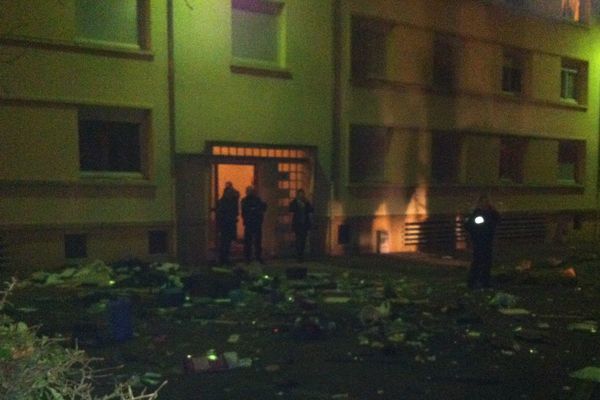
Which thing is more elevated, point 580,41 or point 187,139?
point 580,41

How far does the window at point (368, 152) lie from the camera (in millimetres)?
19000

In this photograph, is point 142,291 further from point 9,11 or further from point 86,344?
point 9,11

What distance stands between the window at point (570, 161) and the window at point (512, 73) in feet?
11.7

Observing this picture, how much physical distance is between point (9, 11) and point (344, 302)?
349 inches

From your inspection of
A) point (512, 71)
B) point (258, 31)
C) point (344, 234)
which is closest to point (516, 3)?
point (512, 71)

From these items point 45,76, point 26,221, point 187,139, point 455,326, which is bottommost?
point 455,326

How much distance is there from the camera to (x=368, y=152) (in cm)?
1931

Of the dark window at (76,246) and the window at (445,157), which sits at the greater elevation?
the window at (445,157)

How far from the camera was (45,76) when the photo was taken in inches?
555

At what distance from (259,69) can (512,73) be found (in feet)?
34.3

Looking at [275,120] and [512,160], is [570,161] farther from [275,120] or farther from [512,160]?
[275,120]

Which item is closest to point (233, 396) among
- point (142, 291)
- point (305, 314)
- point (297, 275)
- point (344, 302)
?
point (305, 314)

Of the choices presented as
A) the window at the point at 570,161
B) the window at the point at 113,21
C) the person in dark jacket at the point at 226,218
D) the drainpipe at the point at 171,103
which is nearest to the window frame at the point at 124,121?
the drainpipe at the point at 171,103

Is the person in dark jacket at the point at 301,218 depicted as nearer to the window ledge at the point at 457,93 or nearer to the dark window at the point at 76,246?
the window ledge at the point at 457,93
